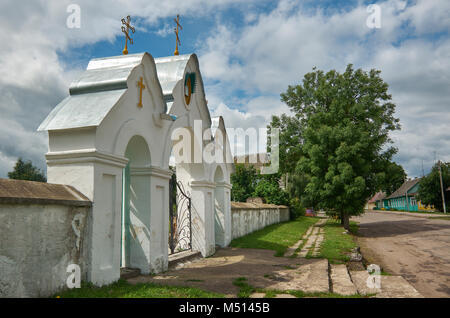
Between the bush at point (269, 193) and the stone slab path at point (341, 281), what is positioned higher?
the bush at point (269, 193)

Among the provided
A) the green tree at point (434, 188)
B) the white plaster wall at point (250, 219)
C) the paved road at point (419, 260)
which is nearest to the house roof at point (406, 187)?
the green tree at point (434, 188)

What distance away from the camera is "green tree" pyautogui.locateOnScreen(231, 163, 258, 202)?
2850 cm

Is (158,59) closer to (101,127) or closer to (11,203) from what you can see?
(101,127)

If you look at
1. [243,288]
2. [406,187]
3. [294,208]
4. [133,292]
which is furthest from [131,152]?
[406,187]

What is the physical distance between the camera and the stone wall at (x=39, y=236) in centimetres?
374

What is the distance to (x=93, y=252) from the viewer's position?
5.04 metres

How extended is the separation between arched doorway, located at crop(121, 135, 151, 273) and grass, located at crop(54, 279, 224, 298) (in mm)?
1382

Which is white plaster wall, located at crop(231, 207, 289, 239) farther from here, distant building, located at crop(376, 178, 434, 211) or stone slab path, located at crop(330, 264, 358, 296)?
distant building, located at crop(376, 178, 434, 211)

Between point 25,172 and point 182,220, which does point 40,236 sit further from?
point 25,172

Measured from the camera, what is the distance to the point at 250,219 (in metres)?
16.8

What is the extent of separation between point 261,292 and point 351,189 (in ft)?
41.2

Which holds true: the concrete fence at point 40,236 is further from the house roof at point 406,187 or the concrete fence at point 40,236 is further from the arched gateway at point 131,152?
the house roof at point 406,187

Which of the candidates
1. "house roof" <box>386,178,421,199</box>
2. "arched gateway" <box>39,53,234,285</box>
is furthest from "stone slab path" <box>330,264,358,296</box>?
"house roof" <box>386,178,421,199</box>

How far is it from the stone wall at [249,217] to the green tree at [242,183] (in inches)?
157
